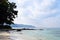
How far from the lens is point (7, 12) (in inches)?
3017

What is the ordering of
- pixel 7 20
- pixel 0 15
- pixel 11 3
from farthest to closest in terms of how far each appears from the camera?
pixel 11 3 → pixel 7 20 → pixel 0 15

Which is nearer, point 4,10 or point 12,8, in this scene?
point 4,10

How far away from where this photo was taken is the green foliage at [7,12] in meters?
70.9

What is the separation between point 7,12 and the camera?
7662 cm

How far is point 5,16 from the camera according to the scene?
73.6 meters

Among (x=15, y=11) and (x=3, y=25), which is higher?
(x=15, y=11)

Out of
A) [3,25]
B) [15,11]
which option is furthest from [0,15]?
[15,11]

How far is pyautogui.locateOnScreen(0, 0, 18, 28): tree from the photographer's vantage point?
70938mm

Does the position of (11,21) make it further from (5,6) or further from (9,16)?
(5,6)

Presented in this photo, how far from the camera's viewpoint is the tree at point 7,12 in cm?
7094

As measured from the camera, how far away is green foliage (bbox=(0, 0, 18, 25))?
7092 cm

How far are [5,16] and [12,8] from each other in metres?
8.35

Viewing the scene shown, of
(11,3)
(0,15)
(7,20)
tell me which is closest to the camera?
(0,15)

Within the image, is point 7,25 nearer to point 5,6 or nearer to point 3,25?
point 3,25
